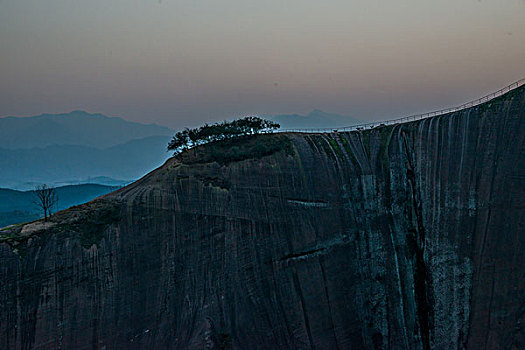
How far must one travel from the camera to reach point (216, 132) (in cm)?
3219

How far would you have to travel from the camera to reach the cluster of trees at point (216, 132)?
31547mm

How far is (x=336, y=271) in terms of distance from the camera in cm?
2655

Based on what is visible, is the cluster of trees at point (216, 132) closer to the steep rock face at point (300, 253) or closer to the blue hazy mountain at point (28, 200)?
the steep rock face at point (300, 253)

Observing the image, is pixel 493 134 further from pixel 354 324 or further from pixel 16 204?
pixel 16 204

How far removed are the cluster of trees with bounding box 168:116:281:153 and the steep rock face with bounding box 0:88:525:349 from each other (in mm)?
2752

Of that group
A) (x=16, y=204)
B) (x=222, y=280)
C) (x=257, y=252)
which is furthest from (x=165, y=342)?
(x=16, y=204)

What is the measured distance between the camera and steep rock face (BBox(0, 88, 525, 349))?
21.4 m

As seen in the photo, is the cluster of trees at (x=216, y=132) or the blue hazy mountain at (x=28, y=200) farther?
the blue hazy mountain at (x=28, y=200)

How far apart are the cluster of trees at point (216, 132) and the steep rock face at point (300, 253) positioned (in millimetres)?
2752

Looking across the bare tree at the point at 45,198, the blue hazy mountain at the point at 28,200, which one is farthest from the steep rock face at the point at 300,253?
the blue hazy mountain at the point at 28,200

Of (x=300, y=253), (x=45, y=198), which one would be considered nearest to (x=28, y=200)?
(x=45, y=198)

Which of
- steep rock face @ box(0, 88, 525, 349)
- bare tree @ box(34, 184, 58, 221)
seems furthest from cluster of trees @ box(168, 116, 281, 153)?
bare tree @ box(34, 184, 58, 221)

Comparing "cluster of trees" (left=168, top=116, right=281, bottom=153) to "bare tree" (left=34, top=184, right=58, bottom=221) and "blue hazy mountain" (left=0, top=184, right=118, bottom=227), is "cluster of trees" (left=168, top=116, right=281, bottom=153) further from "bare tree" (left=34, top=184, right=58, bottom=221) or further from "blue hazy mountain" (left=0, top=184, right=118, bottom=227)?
"blue hazy mountain" (left=0, top=184, right=118, bottom=227)

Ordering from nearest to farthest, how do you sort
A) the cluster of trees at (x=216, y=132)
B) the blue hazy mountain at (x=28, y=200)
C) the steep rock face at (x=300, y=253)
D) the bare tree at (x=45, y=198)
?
the steep rock face at (x=300, y=253), the bare tree at (x=45, y=198), the cluster of trees at (x=216, y=132), the blue hazy mountain at (x=28, y=200)
